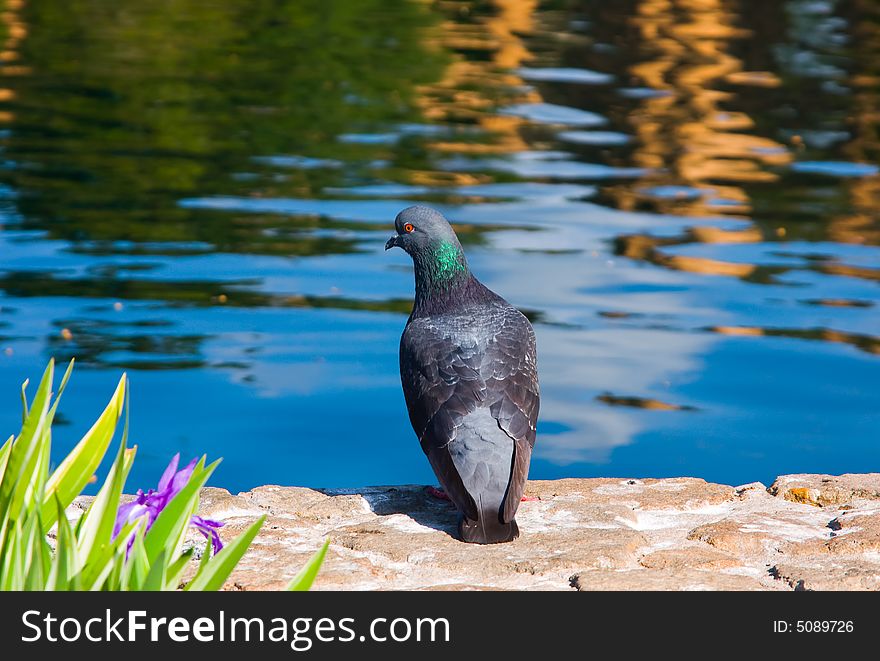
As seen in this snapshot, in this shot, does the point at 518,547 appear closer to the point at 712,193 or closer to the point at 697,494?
the point at 697,494

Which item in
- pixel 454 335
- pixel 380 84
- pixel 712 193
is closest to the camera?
pixel 454 335

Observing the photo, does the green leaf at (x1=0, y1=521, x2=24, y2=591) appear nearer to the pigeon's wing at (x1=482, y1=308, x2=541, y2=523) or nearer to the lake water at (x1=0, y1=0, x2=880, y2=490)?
the pigeon's wing at (x1=482, y1=308, x2=541, y2=523)

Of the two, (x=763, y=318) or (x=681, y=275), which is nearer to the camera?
(x=763, y=318)

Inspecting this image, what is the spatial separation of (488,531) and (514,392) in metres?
0.58

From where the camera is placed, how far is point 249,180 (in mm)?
13117

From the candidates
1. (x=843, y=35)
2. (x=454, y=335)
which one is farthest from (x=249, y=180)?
(x=843, y=35)

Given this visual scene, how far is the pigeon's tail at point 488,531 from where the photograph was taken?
451 cm

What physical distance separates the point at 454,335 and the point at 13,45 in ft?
59.2

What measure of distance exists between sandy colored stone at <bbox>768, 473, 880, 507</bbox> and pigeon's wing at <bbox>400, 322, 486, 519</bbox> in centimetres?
144

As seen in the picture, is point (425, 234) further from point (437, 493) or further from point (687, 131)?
point (687, 131)

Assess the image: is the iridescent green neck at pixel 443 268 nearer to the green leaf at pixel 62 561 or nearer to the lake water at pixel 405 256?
the lake water at pixel 405 256

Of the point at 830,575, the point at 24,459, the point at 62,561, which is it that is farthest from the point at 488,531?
the point at 62,561

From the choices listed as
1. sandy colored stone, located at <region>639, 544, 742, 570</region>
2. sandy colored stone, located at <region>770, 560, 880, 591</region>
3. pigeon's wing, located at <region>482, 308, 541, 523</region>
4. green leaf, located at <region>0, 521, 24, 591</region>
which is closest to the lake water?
pigeon's wing, located at <region>482, 308, 541, 523</region>

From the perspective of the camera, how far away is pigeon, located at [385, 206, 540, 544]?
4.53 m
